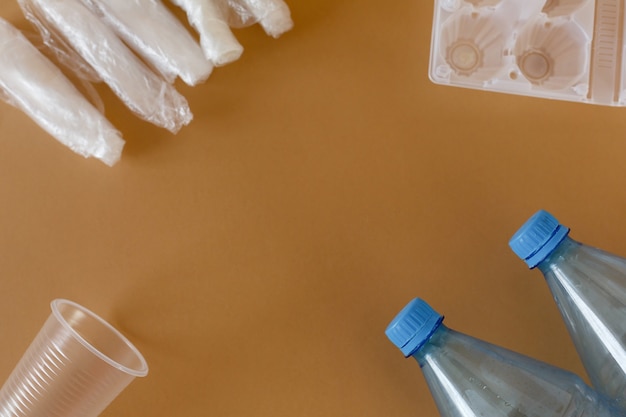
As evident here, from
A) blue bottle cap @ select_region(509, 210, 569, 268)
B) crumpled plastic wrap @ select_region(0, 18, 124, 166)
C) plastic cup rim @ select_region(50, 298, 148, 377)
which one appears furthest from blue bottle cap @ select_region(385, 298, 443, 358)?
crumpled plastic wrap @ select_region(0, 18, 124, 166)

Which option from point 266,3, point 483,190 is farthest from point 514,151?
point 266,3

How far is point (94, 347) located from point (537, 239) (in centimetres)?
47

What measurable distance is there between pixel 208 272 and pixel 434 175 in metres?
0.29

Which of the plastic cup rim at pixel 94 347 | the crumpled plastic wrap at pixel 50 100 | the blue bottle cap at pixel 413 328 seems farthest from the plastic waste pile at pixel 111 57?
the blue bottle cap at pixel 413 328

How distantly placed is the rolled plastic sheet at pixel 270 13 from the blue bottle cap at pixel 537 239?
36cm

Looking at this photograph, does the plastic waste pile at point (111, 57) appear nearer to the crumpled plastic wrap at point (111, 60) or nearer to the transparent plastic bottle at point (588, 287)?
the crumpled plastic wrap at point (111, 60)

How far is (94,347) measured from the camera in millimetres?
585

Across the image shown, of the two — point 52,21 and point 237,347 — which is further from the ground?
point 52,21

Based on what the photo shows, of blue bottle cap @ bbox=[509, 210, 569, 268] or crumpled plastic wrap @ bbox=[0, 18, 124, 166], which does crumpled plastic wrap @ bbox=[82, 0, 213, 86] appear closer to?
crumpled plastic wrap @ bbox=[0, 18, 124, 166]

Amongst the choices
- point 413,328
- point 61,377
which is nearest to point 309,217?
point 413,328

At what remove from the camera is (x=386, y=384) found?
2.01 ft

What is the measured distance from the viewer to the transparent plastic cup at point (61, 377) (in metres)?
0.54

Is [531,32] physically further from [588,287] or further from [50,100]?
[50,100]

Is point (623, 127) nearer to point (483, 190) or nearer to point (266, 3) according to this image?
point (483, 190)
